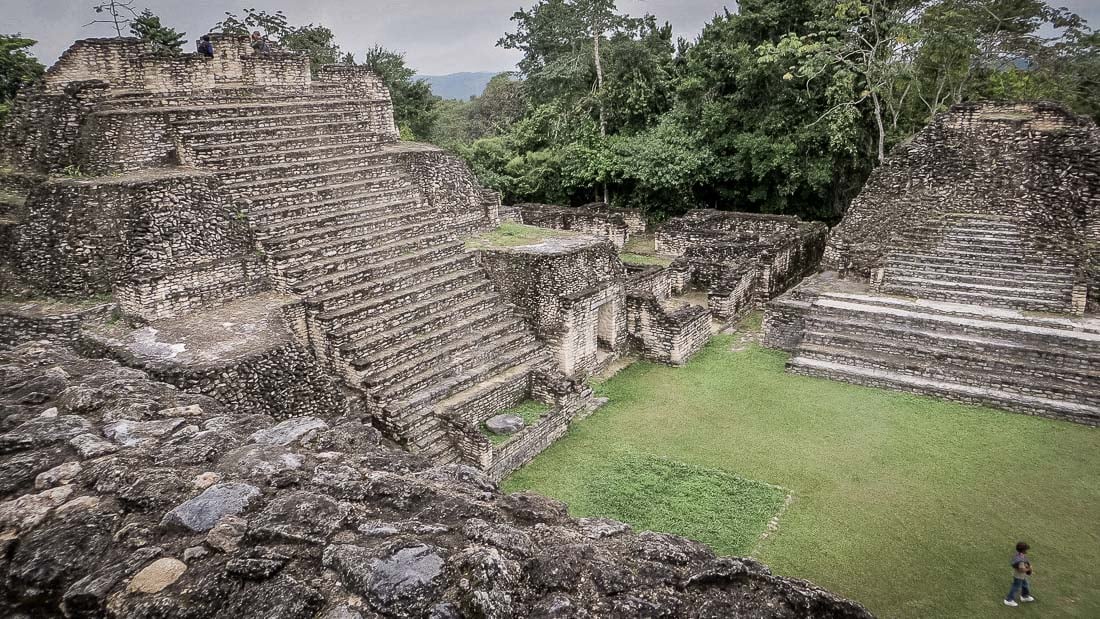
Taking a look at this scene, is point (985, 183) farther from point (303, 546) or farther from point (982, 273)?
point (303, 546)

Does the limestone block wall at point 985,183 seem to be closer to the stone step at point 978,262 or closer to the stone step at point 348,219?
the stone step at point 978,262

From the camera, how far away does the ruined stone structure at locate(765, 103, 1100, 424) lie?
30.1 feet

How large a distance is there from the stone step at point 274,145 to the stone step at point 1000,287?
30.9 feet

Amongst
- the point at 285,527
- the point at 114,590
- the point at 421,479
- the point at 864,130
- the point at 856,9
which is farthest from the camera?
the point at 864,130

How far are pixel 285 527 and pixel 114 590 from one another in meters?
0.60

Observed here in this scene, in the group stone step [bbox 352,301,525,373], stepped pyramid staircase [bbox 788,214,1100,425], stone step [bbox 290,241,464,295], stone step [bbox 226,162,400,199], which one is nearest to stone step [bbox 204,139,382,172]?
stone step [bbox 226,162,400,199]

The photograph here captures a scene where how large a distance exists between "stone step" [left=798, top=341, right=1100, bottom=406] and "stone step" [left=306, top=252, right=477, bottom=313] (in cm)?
554

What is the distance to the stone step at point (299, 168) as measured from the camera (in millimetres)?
9391

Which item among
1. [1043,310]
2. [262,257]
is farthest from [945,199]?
[262,257]

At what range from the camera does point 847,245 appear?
41.1 ft

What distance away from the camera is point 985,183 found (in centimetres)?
1184

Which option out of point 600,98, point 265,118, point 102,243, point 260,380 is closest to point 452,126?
point 600,98

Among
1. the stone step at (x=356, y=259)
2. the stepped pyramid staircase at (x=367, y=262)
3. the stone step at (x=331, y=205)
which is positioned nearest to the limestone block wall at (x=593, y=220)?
the stepped pyramid staircase at (x=367, y=262)

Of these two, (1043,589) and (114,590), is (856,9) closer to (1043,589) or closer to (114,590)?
(1043,589)
